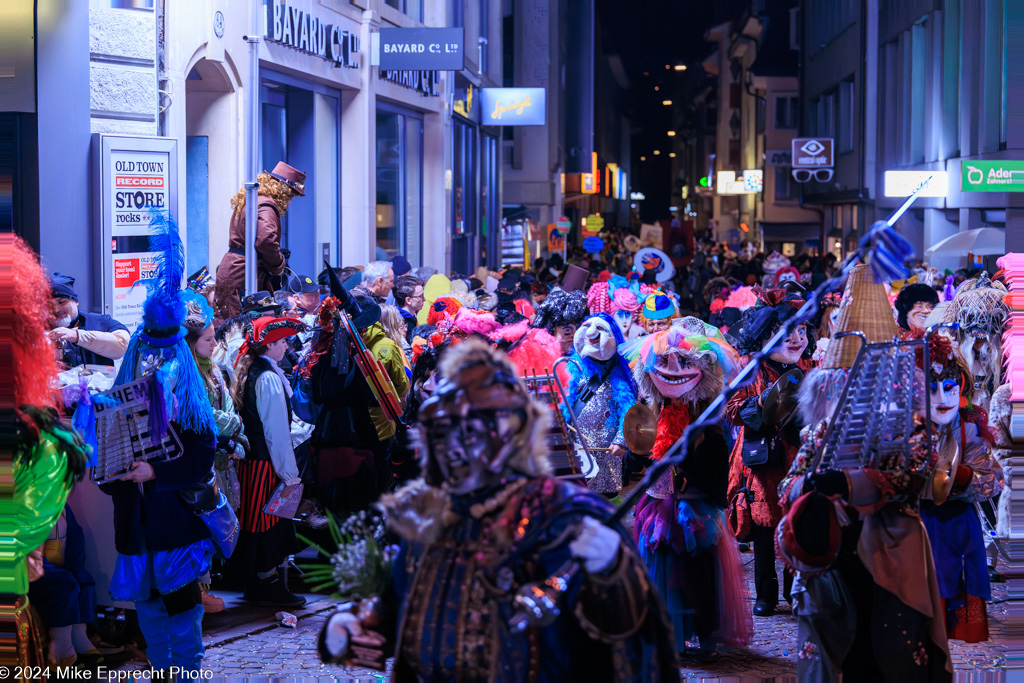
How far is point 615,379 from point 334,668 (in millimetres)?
2800

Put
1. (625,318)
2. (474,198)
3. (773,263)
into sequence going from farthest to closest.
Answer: (474,198) → (773,263) → (625,318)

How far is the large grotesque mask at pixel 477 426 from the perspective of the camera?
2.91 meters

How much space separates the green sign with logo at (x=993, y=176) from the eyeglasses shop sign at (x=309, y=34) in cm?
1093

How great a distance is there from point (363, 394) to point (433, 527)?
453cm

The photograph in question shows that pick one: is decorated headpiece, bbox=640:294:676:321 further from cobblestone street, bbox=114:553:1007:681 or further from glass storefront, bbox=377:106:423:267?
glass storefront, bbox=377:106:423:267

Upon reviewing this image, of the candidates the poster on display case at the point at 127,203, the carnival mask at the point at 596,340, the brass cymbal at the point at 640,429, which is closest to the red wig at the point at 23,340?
the brass cymbal at the point at 640,429

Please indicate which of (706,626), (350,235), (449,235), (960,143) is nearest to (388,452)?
(706,626)

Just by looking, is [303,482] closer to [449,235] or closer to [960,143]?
[449,235]

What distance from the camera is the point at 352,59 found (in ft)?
54.3

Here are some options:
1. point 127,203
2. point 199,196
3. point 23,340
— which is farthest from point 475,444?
point 199,196

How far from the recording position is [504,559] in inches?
116

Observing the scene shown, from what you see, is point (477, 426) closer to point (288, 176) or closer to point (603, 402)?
point (603, 402)

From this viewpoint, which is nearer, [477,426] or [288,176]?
[477,426]

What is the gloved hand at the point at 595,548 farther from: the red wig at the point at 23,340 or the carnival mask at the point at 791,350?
the carnival mask at the point at 791,350
